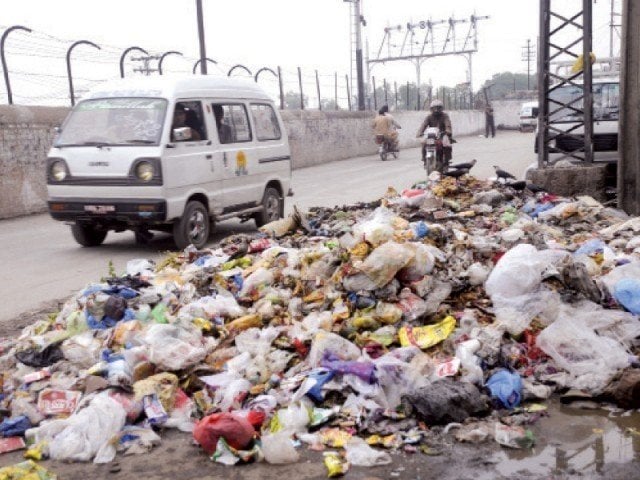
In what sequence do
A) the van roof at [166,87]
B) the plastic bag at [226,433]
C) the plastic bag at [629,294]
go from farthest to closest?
the van roof at [166,87], the plastic bag at [629,294], the plastic bag at [226,433]

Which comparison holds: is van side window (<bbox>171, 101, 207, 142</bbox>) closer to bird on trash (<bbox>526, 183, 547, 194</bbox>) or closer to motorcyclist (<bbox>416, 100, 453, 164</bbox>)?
bird on trash (<bbox>526, 183, 547, 194</bbox>)

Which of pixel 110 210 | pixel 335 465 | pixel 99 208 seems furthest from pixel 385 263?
pixel 99 208

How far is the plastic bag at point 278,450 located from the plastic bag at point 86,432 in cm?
83

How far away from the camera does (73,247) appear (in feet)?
31.2

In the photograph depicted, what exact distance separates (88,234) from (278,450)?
257 inches

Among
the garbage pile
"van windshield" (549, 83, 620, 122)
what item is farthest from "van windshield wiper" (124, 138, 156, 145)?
"van windshield" (549, 83, 620, 122)

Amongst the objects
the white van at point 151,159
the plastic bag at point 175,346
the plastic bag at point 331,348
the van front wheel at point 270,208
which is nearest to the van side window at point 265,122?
the white van at point 151,159

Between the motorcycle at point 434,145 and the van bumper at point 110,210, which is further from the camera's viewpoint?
the motorcycle at point 434,145

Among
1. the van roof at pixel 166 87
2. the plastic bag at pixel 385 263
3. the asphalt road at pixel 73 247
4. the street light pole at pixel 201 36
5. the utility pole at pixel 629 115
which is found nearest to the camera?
the plastic bag at pixel 385 263

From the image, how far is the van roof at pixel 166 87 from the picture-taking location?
880 centimetres

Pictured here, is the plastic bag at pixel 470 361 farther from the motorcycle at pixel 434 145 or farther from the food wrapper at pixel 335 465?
the motorcycle at pixel 434 145

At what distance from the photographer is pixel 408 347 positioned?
466cm

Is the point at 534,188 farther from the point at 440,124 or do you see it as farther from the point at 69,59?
the point at 69,59

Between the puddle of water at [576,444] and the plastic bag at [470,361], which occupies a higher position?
the plastic bag at [470,361]
